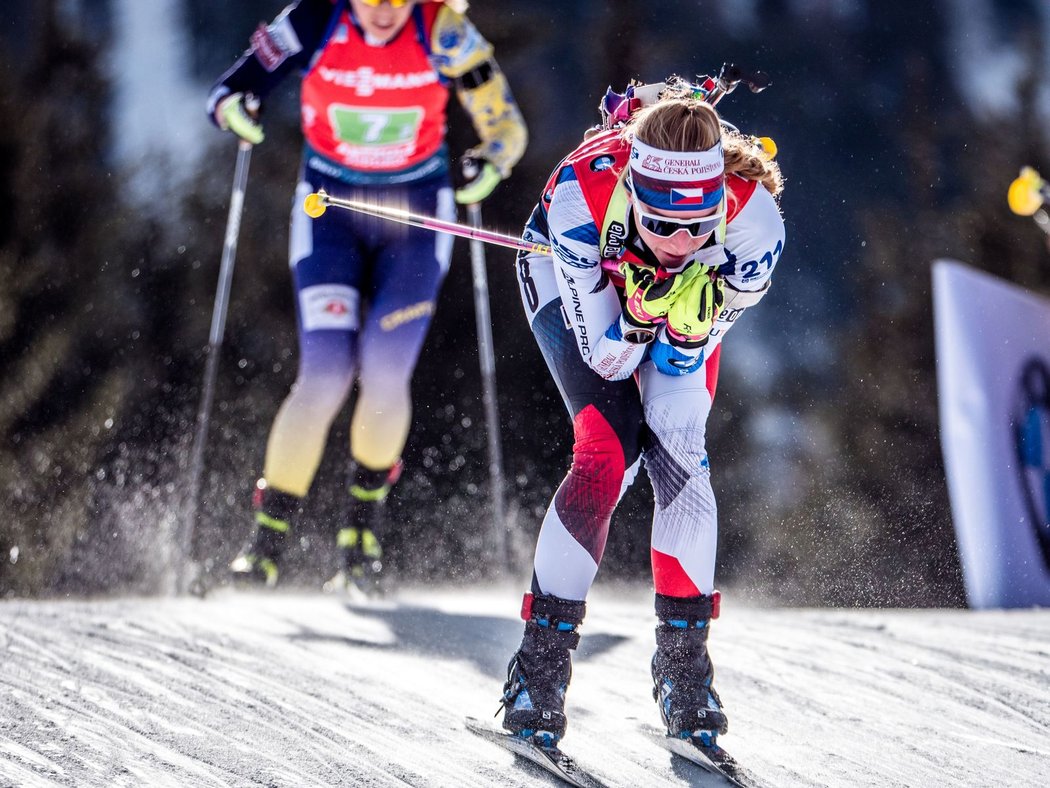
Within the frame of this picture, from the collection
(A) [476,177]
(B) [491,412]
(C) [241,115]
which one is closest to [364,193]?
(A) [476,177]

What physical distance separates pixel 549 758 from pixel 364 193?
10.8 feet

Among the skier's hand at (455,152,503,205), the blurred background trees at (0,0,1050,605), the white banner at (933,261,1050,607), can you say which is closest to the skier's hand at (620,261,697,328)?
the skier's hand at (455,152,503,205)

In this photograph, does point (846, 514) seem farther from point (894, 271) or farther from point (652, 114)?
point (652, 114)

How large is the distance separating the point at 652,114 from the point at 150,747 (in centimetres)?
163

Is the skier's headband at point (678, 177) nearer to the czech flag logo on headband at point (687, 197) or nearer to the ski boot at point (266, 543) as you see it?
the czech flag logo on headband at point (687, 197)

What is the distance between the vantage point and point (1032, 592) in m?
5.64

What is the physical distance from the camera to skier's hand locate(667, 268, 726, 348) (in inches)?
97.2

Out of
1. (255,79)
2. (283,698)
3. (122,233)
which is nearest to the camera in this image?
(283,698)

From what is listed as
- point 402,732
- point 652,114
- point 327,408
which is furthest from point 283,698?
point 327,408

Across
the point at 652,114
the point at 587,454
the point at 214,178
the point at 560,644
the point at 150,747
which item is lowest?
the point at 150,747

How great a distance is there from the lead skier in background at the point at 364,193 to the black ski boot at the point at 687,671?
278 centimetres

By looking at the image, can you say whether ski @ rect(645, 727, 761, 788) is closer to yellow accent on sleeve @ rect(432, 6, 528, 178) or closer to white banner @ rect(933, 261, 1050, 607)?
yellow accent on sleeve @ rect(432, 6, 528, 178)

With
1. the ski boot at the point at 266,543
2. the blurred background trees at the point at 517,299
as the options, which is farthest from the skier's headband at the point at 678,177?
the blurred background trees at the point at 517,299

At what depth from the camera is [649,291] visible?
97.8 inches
